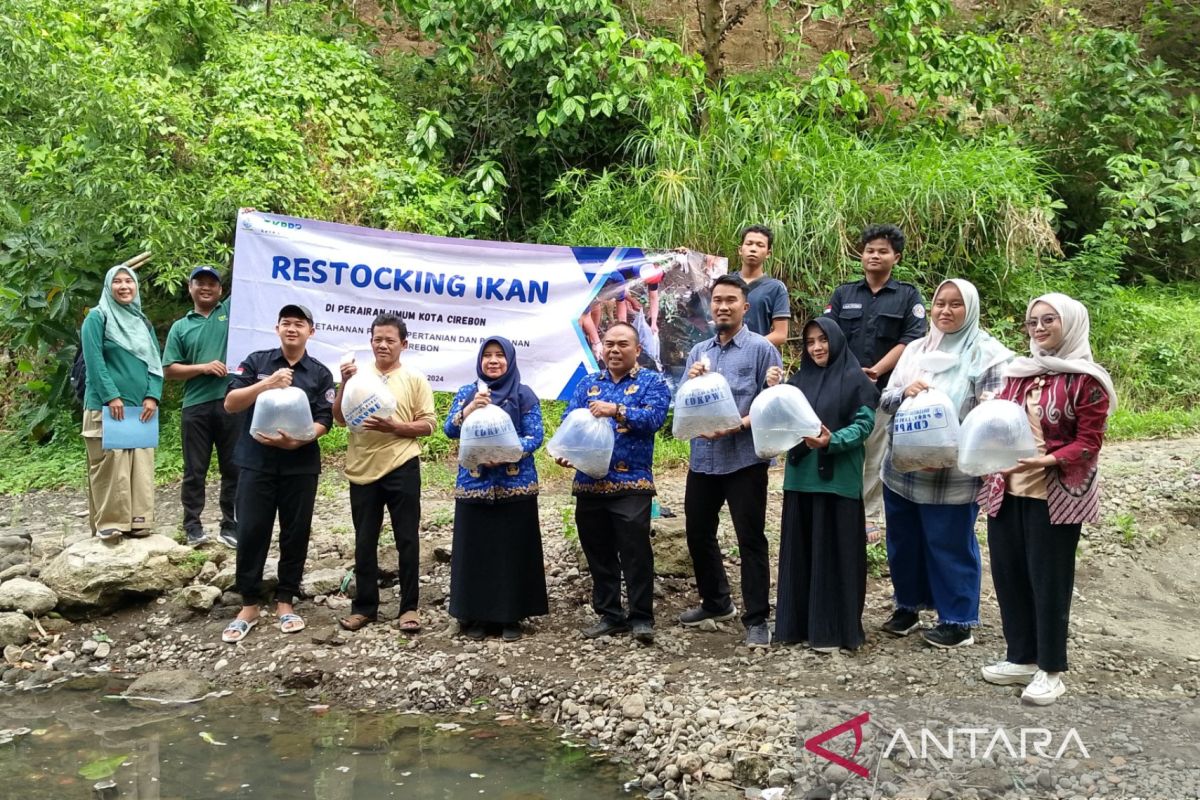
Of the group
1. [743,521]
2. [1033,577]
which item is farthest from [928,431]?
[743,521]

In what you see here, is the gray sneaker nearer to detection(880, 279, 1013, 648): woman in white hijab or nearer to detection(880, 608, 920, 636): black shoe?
detection(880, 608, 920, 636): black shoe

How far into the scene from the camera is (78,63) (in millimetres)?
8398

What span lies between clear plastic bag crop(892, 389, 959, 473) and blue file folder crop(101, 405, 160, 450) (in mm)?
3921

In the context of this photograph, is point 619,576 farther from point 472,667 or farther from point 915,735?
point 915,735

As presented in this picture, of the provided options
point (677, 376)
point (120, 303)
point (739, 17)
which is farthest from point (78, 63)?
point (739, 17)

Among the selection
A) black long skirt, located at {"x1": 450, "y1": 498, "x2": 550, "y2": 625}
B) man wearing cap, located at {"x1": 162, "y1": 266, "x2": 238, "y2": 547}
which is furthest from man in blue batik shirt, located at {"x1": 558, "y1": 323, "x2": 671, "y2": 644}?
man wearing cap, located at {"x1": 162, "y1": 266, "x2": 238, "y2": 547}

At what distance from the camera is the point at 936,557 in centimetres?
470

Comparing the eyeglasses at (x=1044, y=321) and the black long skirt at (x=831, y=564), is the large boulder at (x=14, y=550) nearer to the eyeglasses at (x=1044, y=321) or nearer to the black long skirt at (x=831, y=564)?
the black long skirt at (x=831, y=564)

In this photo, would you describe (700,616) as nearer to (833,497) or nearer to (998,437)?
(833,497)

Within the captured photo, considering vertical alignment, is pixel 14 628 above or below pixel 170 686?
above

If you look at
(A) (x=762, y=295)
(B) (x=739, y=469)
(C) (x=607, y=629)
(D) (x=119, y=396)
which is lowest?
(C) (x=607, y=629)

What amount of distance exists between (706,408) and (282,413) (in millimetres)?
1970

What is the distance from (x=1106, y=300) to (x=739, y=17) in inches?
181

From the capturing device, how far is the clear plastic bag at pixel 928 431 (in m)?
4.37
